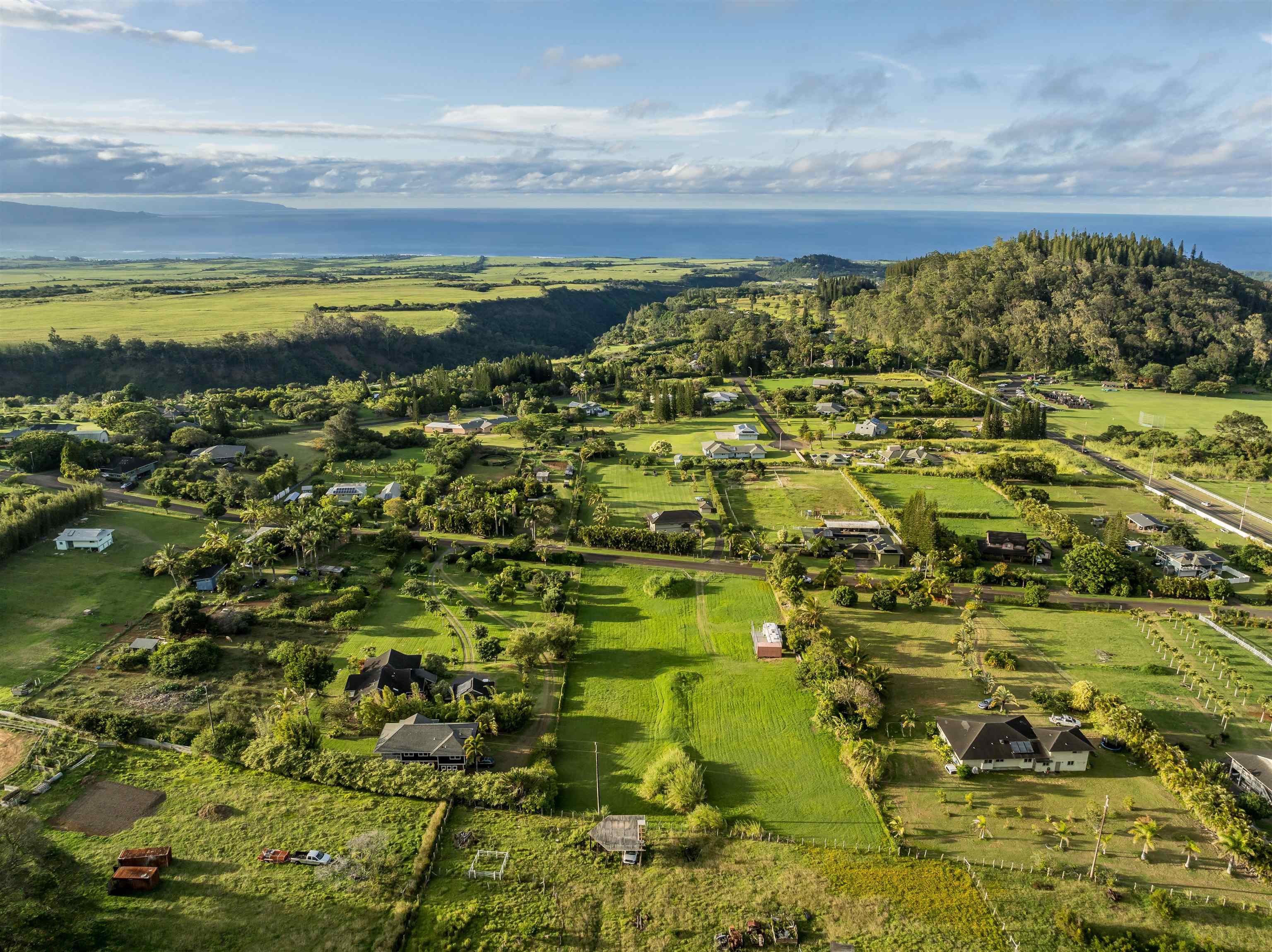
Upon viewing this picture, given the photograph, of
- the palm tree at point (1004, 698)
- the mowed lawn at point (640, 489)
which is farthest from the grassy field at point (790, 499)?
the palm tree at point (1004, 698)

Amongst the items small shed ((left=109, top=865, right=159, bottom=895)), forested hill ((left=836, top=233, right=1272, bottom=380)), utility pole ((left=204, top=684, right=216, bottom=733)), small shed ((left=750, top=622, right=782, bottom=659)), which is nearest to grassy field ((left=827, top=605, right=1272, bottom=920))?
small shed ((left=750, top=622, right=782, bottom=659))

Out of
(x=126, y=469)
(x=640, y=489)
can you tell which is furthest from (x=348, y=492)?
(x=640, y=489)

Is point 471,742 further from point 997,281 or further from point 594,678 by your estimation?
point 997,281

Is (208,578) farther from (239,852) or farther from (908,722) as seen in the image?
(908,722)

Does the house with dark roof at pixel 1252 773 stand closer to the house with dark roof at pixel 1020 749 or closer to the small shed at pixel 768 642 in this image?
the house with dark roof at pixel 1020 749

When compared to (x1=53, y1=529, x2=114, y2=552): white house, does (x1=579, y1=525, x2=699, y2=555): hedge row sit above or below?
above

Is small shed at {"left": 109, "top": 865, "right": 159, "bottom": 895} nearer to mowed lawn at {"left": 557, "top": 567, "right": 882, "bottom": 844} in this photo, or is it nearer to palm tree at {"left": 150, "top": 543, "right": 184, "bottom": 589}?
mowed lawn at {"left": 557, "top": 567, "right": 882, "bottom": 844}
